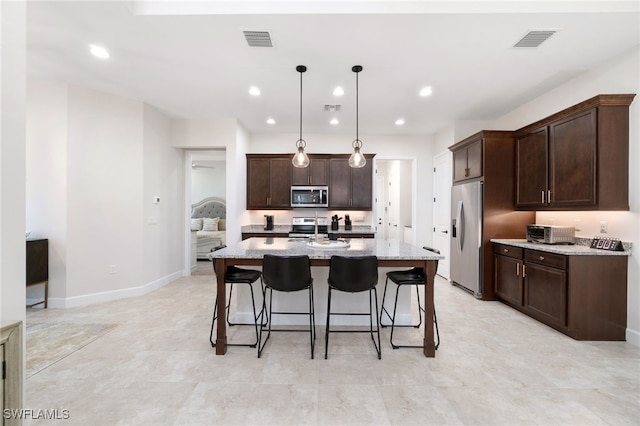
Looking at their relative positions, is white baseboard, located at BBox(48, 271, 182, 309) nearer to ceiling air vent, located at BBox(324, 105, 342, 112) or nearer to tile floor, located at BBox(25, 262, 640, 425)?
tile floor, located at BBox(25, 262, 640, 425)

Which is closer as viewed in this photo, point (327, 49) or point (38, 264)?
point (327, 49)

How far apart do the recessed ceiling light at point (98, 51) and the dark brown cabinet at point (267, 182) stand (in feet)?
9.09

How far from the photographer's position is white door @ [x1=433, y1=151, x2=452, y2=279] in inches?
203

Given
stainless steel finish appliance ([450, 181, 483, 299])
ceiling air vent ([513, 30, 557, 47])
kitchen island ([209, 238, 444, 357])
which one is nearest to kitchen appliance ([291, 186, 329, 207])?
stainless steel finish appliance ([450, 181, 483, 299])

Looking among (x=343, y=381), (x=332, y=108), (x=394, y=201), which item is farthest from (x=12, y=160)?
(x=394, y=201)

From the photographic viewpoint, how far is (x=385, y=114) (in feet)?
15.1

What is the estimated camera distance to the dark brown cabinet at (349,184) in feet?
18.0

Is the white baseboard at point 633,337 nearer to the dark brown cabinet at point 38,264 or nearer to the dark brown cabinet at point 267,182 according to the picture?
the dark brown cabinet at point 267,182

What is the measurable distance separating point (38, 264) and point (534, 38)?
5846 millimetres

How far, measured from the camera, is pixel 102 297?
12.7 feet

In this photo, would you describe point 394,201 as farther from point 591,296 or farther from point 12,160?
point 12,160

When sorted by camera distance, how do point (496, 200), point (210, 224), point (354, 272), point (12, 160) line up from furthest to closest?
point (210, 224)
point (496, 200)
point (354, 272)
point (12, 160)

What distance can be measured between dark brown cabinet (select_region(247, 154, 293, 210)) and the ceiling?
4.64 ft

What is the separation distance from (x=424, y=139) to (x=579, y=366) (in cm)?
444
